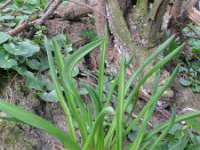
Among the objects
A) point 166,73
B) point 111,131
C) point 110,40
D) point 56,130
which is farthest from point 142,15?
point 56,130

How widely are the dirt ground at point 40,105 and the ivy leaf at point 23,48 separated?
0.24 feet

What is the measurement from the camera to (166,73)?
4.79 feet

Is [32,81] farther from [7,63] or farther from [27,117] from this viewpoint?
[27,117]

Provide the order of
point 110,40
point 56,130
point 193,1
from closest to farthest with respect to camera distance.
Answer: point 56,130 < point 193,1 < point 110,40

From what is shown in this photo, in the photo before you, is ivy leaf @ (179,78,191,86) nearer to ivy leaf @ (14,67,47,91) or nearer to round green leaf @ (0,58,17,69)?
ivy leaf @ (14,67,47,91)

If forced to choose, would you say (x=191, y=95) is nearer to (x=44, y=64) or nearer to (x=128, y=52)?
(x=128, y=52)

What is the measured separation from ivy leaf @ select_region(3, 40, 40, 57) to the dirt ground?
2.9 inches

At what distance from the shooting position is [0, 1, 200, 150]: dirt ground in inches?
41.4

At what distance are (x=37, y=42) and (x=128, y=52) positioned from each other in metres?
0.38

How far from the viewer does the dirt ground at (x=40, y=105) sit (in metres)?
1.05

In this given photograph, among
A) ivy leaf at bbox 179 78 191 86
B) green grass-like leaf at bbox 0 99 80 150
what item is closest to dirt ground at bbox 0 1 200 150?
ivy leaf at bbox 179 78 191 86

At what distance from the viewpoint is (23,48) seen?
127 cm

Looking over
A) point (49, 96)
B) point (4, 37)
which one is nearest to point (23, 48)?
point (4, 37)

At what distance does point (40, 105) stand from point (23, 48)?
0.22 meters
